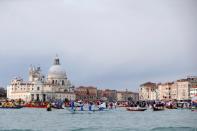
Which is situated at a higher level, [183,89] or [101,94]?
[183,89]

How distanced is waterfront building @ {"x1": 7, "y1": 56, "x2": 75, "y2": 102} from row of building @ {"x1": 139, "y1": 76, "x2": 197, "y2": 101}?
491 inches

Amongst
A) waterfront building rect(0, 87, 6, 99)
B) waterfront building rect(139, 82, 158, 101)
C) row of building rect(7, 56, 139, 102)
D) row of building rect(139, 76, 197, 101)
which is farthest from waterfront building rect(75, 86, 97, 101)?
waterfront building rect(0, 87, 6, 99)

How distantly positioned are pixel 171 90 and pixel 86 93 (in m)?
26.0

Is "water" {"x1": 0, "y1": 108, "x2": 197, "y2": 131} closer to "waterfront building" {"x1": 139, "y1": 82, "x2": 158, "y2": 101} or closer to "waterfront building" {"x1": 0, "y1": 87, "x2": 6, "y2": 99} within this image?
"waterfront building" {"x1": 139, "y1": 82, "x2": 158, "y2": 101}

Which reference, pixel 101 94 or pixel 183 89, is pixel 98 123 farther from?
pixel 101 94

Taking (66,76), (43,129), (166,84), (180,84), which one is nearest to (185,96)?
(180,84)

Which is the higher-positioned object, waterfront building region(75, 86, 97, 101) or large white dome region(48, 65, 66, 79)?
large white dome region(48, 65, 66, 79)

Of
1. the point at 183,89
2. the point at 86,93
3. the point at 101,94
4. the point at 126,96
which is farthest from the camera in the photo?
the point at 126,96

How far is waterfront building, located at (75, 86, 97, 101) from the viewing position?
10238 cm

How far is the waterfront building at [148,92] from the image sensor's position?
8844cm

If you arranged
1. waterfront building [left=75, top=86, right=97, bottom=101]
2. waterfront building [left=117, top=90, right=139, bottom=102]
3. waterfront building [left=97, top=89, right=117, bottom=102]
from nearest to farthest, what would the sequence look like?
waterfront building [left=75, top=86, right=97, bottom=101] < waterfront building [left=97, top=89, right=117, bottom=102] < waterfront building [left=117, top=90, right=139, bottom=102]

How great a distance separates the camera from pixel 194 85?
7562 centimetres

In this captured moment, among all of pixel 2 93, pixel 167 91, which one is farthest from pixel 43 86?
pixel 167 91

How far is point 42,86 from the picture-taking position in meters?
88.7
